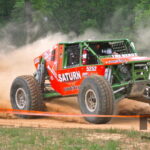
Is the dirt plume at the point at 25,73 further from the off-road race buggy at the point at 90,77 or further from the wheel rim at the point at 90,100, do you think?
the off-road race buggy at the point at 90,77

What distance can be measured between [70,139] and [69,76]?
371 centimetres

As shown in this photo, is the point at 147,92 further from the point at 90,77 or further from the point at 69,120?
the point at 69,120

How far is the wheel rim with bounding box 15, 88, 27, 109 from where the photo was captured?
12.5 meters

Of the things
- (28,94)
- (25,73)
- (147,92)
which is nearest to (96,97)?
(147,92)

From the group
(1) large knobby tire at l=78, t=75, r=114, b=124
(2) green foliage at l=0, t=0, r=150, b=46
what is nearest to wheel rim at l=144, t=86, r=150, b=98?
(1) large knobby tire at l=78, t=75, r=114, b=124

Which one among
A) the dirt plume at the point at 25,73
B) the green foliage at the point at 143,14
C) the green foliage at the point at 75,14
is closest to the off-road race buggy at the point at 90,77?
the dirt plume at the point at 25,73

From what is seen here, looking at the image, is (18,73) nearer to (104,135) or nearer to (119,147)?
(104,135)

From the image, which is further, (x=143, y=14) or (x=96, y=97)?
(x=143, y=14)

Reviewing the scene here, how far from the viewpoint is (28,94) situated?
12039mm

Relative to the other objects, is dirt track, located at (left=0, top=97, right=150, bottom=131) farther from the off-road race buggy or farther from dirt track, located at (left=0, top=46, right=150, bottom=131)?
the off-road race buggy

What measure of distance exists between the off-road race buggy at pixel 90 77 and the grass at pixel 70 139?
1482mm

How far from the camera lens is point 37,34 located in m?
32.0

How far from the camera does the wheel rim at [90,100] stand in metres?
10.7

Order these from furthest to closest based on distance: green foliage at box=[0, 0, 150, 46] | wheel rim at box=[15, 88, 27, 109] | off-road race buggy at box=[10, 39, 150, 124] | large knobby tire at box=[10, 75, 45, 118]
Result: green foliage at box=[0, 0, 150, 46] → wheel rim at box=[15, 88, 27, 109] → large knobby tire at box=[10, 75, 45, 118] → off-road race buggy at box=[10, 39, 150, 124]
